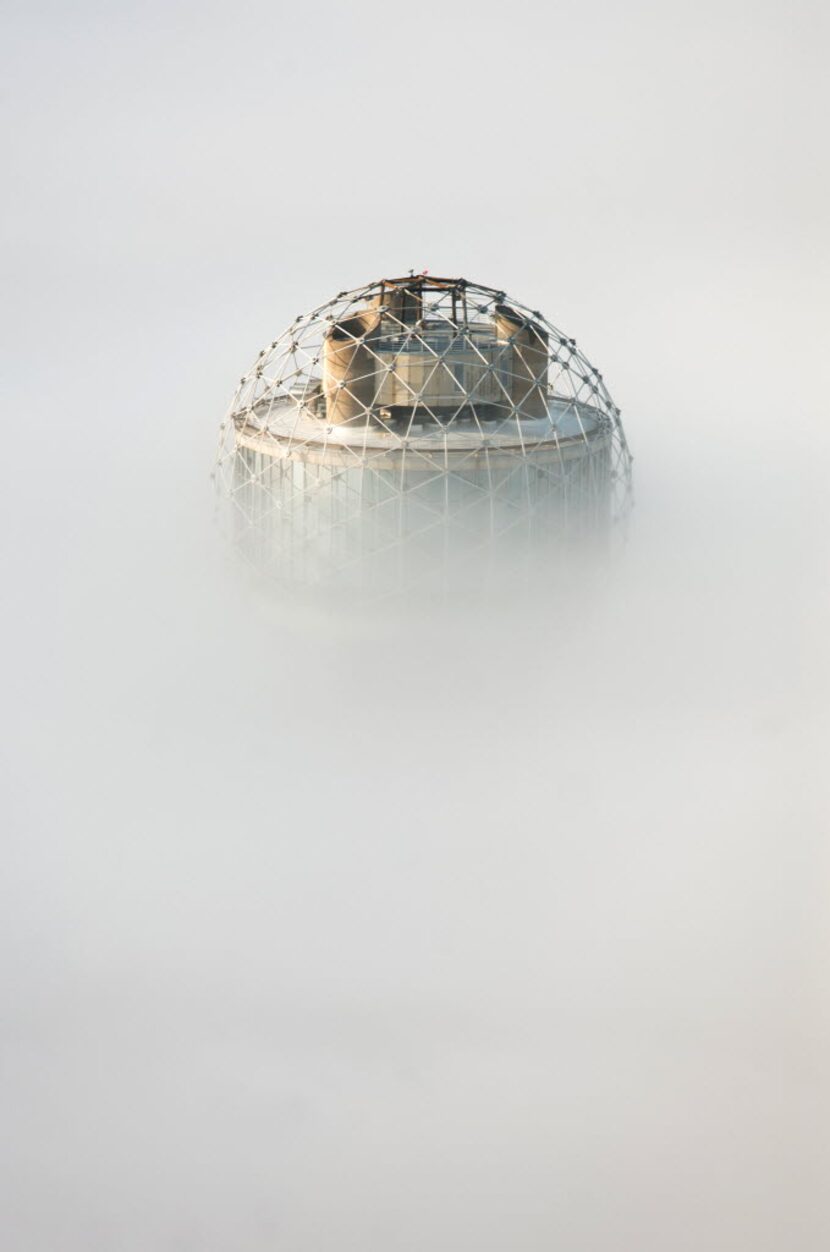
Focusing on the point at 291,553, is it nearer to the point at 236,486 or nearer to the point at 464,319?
the point at 236,486

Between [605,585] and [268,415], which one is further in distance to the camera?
[268,415]

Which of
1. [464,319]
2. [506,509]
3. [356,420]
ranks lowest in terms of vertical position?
[506,509]

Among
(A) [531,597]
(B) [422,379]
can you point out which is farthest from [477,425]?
(A) [531,597]

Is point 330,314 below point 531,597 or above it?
above

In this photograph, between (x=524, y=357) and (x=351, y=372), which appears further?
(x=524, y=357)
